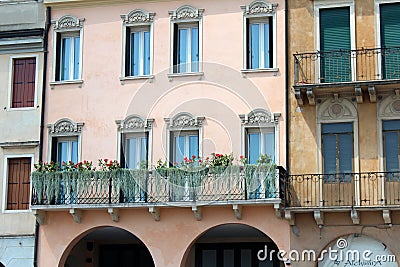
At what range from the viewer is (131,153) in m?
28.5

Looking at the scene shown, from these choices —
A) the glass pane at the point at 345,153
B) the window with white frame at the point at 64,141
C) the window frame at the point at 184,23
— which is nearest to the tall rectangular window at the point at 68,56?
the window with white frame at the point at 64,141

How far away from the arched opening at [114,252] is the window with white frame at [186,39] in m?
7.32

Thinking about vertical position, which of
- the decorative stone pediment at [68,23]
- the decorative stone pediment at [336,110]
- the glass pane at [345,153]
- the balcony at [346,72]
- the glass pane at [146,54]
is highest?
the decorative stone pediment at [68,23]

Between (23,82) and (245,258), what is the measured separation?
10420 mm

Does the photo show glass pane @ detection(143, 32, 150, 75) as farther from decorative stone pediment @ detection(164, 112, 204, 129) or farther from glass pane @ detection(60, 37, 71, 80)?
glass pane @ detection(60, 37, 71, 80)

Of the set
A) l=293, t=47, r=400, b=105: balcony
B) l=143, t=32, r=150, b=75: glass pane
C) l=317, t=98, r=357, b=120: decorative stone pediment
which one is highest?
l=143, t=32, r=150, b=75: glass pane

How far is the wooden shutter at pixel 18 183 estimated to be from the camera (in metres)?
29.1

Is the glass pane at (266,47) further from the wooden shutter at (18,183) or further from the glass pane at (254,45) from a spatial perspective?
the wooden shutter at (18,183)

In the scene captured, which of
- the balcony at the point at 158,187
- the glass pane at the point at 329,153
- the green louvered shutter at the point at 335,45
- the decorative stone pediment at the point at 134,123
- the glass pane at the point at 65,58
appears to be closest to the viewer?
the balcony at the point at 158,187

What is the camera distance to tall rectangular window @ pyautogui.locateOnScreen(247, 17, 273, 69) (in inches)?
1097

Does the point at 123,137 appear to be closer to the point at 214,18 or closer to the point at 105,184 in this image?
the point at 105,184

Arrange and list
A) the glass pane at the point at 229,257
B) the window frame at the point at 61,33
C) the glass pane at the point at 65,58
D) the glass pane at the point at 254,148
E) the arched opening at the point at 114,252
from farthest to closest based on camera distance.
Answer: the arched opening at the point at 114,252 → the glass pane at the point at 229,257 → the glass pane at the point at 65,58 → the window frame at the point at 61,33 → the glass pane at the point at 254,148

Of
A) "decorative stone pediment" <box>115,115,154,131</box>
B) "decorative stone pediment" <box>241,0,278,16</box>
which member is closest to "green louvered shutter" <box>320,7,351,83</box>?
"decorative stone pediment" <box>241,0,278,16</box>

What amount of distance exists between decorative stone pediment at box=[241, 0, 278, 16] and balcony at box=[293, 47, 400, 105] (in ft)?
6.33
